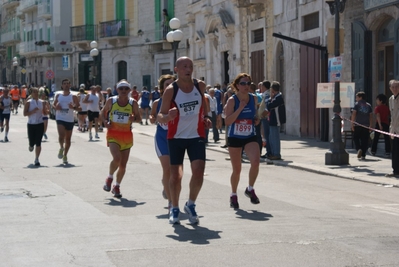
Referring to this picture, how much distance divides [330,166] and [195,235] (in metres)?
9.00

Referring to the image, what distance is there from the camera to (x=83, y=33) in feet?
179

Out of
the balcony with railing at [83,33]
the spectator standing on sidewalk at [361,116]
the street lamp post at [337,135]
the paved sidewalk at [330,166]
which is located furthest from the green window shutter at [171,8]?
the street lamp post at [337,135]

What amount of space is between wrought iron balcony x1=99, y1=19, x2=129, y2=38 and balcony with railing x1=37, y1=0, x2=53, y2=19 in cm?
1723

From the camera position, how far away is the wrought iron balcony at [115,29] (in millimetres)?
49688

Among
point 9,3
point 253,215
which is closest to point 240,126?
point 253,215

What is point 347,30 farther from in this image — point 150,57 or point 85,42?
point 85,42

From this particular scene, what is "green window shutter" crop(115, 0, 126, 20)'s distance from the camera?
→ 163 ft

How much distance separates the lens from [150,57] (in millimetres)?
48312

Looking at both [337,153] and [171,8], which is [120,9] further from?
[337,153]

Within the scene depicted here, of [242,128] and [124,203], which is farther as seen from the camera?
[124,203]

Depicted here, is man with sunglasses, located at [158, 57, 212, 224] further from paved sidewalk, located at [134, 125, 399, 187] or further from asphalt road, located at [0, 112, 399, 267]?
paved sidewalk, located at [134, 125, 399, 187]

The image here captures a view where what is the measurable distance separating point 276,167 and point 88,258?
34.9 ft

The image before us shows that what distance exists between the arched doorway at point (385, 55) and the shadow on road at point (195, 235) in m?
12.8

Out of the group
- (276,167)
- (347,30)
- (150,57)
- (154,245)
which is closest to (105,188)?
(154,245)
